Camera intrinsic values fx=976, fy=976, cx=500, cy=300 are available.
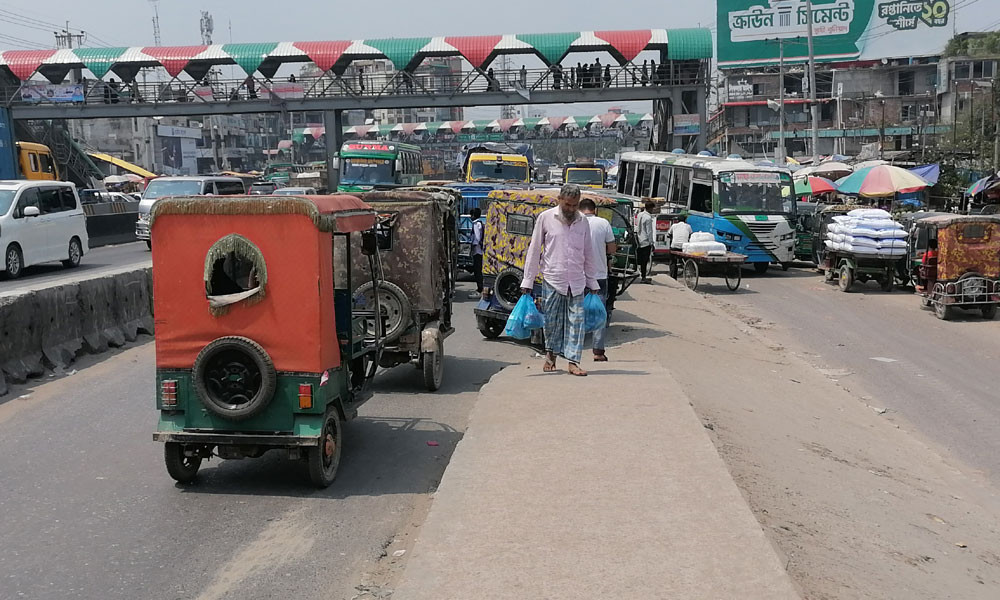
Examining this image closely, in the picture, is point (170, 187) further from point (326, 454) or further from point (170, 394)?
point (326, 454)

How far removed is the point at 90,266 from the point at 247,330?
19383 mm

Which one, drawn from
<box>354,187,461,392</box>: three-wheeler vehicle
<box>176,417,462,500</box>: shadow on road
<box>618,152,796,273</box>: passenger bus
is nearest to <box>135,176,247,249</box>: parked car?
<box>618,152,796,273</box>: passenger bus

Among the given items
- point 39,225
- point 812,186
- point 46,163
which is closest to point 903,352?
point 39,225

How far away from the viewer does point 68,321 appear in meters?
12.0

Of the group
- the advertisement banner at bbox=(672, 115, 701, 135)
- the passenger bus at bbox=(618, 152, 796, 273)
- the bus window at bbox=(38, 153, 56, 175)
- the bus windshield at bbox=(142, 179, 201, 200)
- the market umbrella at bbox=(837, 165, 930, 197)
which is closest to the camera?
the passenger bus at bbox=(618, 152, 796, 273)

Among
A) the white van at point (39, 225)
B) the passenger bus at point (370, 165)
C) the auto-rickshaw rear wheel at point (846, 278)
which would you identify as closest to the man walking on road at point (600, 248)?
the auto-rickshaw rear wheel at point (846, 278)

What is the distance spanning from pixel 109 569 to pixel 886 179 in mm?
26247

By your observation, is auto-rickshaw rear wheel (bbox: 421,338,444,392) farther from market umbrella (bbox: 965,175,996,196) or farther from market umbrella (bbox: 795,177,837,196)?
market umbrella (bbox: 795,177,837,196)

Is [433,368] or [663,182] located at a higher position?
[663,182]

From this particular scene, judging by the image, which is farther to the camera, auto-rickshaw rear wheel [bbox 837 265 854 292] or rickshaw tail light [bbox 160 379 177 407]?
auto-rickshaw rear wheel [bbox 837 265 854 292]

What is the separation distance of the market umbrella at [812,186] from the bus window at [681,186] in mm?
7051

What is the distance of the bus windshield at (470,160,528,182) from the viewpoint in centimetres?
3139

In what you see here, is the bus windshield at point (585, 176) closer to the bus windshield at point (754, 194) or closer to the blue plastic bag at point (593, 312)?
the bus windshield at point (754, 194)

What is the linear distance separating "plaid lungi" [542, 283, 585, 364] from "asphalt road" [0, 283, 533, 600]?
113 centimetres
